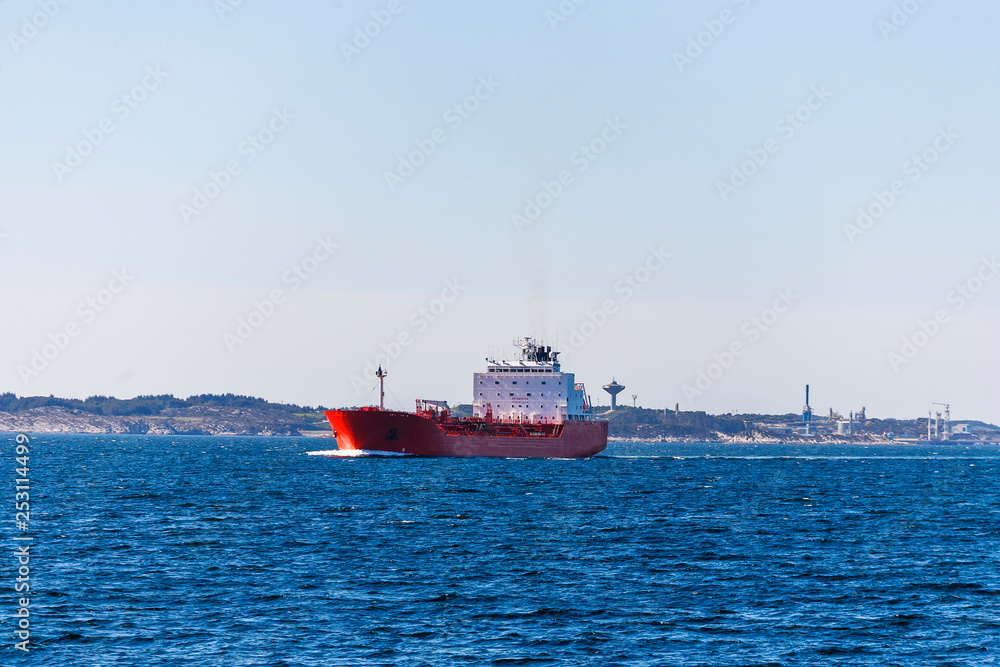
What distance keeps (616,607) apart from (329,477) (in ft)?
174

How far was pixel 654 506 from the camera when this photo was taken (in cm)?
5609

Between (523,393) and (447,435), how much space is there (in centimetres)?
998

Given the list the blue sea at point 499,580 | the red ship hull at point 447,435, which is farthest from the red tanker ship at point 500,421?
the blue sea at point 499,580

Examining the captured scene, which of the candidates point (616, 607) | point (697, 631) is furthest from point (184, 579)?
point (697, 631)

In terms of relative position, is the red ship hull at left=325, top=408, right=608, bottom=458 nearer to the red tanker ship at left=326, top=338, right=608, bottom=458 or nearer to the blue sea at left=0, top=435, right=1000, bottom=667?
the red tanker ship at left=326, top=338, right=608, bottom=458

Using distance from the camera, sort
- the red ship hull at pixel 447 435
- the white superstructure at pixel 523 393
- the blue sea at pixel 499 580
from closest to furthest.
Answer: the blue sea at pixel 499 580, the red ship hull at pixel 447 435, the white superstructure at pixel 523 393

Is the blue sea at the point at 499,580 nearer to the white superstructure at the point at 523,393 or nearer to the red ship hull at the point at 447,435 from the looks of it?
the red ship hull at the point at 447,435

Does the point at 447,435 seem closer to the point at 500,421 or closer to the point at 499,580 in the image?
the point at 500,421

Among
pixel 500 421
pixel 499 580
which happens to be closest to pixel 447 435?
pixel 500 421

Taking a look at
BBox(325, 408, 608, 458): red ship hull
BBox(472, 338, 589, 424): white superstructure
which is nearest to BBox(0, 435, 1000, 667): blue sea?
BBox(325, 408, 608, 458): red ship hull

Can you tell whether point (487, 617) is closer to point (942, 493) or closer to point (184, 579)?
point (184, 579)

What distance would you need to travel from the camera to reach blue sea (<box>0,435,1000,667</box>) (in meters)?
23.5

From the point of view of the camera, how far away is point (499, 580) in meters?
31.7

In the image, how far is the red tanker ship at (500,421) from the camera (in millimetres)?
97375
